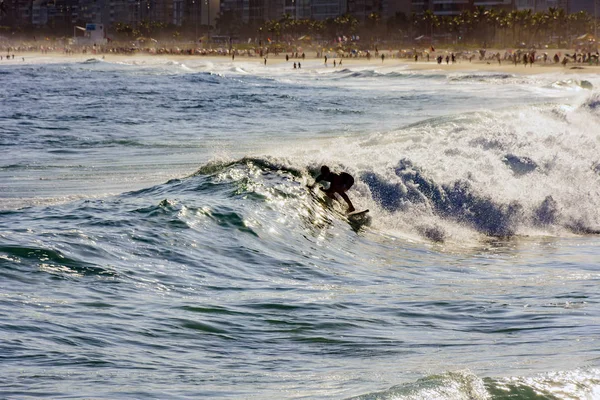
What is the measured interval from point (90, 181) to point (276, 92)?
36.5m

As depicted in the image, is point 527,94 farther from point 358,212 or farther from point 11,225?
point 11,225

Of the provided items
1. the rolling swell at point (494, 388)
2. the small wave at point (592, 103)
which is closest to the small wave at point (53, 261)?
the rolling swell at point (494, 388)

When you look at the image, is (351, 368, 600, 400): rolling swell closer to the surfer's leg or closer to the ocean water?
the ocean water

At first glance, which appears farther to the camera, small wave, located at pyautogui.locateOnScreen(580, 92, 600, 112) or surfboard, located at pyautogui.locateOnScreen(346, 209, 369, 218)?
small wave, located at pyautogui.locateOnScreen(580, 92, 600, 112)

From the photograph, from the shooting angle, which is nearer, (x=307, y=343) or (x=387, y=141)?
(x=307, y=343)

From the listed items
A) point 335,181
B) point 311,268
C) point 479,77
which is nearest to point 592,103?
point 335,181

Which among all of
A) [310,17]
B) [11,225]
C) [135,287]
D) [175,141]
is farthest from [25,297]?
[310,17]

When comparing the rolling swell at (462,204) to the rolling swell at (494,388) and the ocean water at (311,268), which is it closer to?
the ocean water at (311,268)

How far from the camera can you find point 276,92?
5616 cm

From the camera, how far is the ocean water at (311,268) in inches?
283

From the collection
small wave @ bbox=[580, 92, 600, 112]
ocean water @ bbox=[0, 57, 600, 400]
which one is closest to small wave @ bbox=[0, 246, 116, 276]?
ocean water @ bbox=[0, 57, 600, 400]

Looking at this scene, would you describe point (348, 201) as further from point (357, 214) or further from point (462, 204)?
point (462, 204)

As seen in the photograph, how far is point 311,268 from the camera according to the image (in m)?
11.9

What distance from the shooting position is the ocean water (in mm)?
7191
